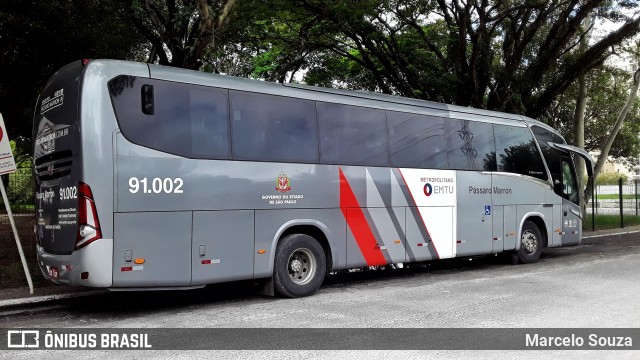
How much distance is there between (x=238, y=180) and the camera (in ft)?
26.6

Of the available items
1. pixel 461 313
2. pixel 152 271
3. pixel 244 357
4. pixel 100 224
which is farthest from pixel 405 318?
pixel 100 224

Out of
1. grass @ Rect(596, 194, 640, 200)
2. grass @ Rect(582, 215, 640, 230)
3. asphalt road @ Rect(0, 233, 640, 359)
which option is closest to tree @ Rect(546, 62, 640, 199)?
grass @ Rect(582, 215, 640, 230)

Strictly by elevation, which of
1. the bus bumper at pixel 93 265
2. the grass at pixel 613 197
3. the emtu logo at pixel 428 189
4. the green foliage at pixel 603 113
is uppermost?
the green foliage at pixel 603 113

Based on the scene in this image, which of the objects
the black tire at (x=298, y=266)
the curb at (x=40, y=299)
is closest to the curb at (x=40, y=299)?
the curb at (x=40, y=299)

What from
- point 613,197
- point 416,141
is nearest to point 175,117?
point 416,141

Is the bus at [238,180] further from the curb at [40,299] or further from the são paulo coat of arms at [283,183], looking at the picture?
the curb at [40,299]

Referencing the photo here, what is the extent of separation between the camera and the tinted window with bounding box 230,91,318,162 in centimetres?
Result: 828

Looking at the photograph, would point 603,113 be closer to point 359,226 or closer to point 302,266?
point 359,226

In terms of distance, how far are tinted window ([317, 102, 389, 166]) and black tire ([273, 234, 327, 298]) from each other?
140 centimetres

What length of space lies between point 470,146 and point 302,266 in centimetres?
481

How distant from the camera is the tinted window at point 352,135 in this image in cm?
933

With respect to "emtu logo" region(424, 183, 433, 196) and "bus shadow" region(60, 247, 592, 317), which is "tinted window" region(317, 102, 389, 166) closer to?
"emtu logo" region(424, 183, 433, 196)

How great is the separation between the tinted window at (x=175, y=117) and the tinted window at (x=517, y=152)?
269 inches

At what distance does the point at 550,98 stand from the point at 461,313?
14690mm
